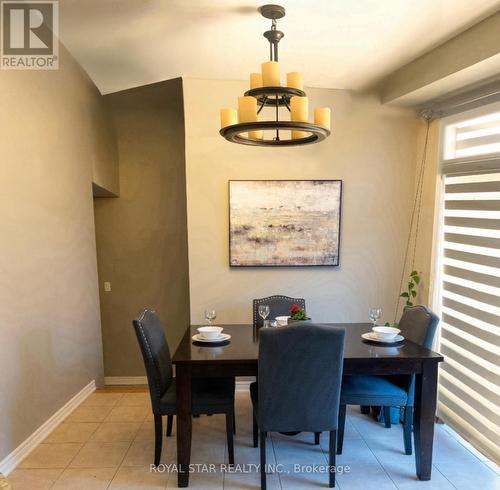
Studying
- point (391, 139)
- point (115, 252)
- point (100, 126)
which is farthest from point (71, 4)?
point (115, 252)

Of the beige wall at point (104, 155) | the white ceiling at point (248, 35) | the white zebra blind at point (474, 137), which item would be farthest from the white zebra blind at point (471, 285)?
the beige wall at point (104, 155)

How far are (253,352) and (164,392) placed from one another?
2.09 ft

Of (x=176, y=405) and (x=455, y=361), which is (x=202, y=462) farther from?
(x=455, y=361)

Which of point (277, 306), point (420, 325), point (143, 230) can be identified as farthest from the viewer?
point (143, 230)

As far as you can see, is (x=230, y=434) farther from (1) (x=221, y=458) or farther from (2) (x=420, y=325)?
(2) (x=420, y=325)

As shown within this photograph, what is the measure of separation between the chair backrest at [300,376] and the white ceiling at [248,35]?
1.86m

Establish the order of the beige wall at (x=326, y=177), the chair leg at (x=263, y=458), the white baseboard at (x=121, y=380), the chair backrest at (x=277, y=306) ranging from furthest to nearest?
the white baseboard at (x=121, y=380) → the beige wall at (x=326, y=177) → the chair backrest at (x=277, y=306) → the chair leg at (x=263, y=458)

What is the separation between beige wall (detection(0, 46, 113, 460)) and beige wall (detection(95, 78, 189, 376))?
0.96 meters

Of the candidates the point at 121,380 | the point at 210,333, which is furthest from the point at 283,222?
the point at 121,380

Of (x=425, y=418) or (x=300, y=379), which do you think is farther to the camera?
(x=425, y=418)

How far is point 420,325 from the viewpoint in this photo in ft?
8.20

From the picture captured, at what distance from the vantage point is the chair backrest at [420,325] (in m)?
2.39

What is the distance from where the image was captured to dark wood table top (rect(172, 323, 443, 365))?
211 cm

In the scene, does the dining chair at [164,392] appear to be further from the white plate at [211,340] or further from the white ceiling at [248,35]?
the white ceiling at [248,35]
